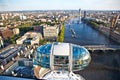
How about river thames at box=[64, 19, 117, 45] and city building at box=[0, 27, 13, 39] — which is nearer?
river thames at box=[64, 19, 117, 45]

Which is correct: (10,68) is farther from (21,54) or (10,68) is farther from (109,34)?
(109,34)

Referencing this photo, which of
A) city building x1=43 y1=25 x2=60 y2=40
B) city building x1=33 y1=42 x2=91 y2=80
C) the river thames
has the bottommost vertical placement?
the river thames

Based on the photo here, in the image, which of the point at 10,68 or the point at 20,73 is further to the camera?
the point at 10,68

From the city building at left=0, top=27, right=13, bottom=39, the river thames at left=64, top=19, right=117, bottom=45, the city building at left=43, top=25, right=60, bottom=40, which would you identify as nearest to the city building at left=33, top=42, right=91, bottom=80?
the river thames at left=64, top=19, right=117, bottom=45

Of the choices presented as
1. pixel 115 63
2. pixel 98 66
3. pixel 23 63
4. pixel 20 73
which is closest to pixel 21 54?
pixel 23 63

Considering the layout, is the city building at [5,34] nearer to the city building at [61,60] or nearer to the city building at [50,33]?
the city building at [50,33]

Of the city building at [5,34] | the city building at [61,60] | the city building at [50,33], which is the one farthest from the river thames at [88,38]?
the city building at [61,60]

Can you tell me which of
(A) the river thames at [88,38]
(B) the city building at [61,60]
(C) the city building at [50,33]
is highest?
(B) the city building at [61,60]

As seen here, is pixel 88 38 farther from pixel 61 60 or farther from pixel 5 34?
pixel 61 60

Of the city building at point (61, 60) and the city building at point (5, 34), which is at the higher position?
the city building at point (61, 60)

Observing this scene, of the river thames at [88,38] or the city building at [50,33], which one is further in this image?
the city building at [50,33]

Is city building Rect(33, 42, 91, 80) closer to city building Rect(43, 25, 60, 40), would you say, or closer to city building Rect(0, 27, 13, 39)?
city building Rect(43, 25, 60, 40)
